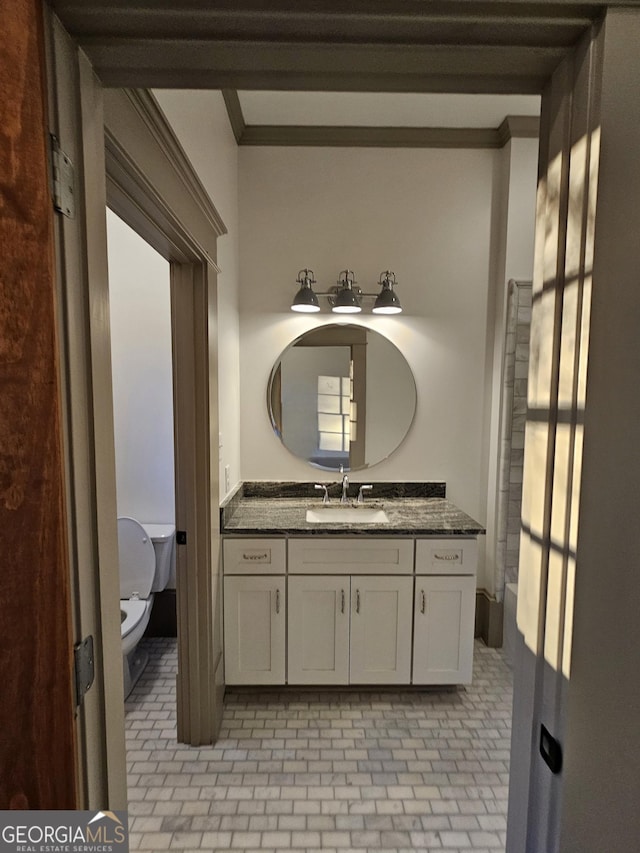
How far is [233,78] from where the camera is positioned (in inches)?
28.0

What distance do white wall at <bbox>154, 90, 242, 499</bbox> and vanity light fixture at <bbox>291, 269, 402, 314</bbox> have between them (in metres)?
0.39

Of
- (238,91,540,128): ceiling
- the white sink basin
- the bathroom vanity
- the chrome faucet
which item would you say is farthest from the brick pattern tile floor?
(238,91,540,128): ceiling

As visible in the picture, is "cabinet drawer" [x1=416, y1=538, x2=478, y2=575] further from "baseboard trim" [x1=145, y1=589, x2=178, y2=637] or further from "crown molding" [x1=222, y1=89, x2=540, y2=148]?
"crown molding" [x1=222, y1=89, x2=540, y2=148]

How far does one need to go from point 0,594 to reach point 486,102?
2.85 metres

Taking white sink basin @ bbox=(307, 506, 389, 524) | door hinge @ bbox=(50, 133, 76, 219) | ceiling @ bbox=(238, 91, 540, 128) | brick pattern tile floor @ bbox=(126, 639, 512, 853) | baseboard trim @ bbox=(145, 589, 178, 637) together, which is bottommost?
brick pattern tile floor @ bbox=(126, 639, 512, 853)

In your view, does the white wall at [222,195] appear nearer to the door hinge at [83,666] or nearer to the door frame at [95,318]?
the door frame at [95,318]

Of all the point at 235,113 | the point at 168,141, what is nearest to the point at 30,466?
the point at 168,141

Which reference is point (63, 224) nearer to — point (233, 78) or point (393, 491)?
point (233, 78)

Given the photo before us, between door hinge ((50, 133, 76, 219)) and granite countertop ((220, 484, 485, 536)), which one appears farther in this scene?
granite countertop ((220, 484, 485, 536))

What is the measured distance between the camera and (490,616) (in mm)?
2607

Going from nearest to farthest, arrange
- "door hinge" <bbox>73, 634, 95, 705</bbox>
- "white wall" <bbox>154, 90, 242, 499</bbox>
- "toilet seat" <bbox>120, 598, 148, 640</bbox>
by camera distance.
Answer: "door hinge" <bbox>73, 634, 95, 705</bbox> → "white wall" <bbox>154, 90, 242, 499</bbox> → "toilet seat" <bbox>120, 598, 148, 640</bbox>

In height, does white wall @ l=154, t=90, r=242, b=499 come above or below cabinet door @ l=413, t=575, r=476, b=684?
above

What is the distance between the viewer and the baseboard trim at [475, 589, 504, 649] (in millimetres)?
2596

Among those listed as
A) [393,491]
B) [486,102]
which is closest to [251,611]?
[393,491]
